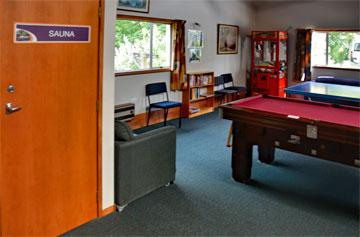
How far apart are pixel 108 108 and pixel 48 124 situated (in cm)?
57

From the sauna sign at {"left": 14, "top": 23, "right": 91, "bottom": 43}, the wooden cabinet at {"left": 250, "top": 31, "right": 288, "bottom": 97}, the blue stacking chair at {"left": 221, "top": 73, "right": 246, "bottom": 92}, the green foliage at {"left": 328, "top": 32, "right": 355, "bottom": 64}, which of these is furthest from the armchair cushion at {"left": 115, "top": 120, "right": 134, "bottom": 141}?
the green foliage at {"left": 328, "top": 32, "right": 355, "bottom": 64}

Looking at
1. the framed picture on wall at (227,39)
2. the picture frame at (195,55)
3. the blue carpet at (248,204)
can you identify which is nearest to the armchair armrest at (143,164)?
the blue carpet at (248,204)

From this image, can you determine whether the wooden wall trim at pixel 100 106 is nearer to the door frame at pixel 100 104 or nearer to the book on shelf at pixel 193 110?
the door frame at pixel 100 104

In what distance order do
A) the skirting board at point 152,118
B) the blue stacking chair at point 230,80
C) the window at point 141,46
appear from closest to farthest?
the window at point 141,46 < the skirting board at point 152,118 < the blue stacking chair at point 230,80

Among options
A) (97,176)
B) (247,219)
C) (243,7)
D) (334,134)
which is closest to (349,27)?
(243,7)

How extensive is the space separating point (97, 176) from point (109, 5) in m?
1.43

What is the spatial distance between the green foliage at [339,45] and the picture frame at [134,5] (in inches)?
186

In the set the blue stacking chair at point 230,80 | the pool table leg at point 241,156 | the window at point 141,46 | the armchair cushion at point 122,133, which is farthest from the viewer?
the blue stacking chair at point 230,80

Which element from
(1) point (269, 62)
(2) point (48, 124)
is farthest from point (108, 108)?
(1) point (269, 62)

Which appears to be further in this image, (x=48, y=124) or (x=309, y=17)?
(x=309, y=17)

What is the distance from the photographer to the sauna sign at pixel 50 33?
248 centimetres

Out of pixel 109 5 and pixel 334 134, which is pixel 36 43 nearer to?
pixel 109 5

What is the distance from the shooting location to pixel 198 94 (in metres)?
7.74

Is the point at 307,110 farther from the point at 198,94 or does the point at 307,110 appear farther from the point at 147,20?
the point at 198,94
